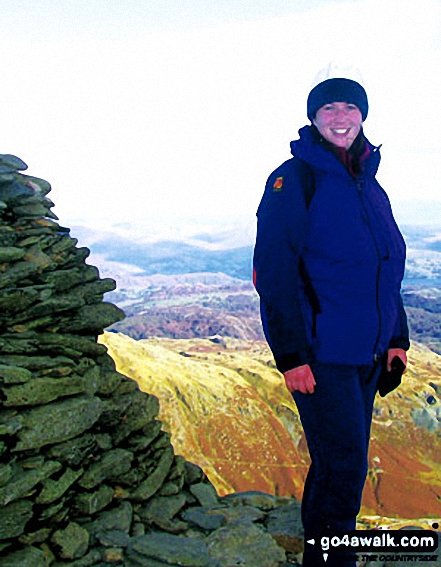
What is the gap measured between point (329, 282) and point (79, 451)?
17.3ft

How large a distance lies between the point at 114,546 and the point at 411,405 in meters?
97.6

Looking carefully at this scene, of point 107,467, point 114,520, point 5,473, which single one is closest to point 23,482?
point 5,473

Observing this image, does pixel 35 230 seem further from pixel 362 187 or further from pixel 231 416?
pixel 231 416

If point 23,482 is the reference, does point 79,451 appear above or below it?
below

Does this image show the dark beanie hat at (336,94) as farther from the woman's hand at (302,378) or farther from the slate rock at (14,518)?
the slate rock at (14,518)

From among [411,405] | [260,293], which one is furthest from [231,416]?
[260,293]

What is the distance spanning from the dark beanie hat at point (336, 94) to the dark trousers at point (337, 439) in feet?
10.2

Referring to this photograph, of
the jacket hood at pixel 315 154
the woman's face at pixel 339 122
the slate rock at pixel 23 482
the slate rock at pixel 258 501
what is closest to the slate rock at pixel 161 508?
the slate rock at pixel 258 501

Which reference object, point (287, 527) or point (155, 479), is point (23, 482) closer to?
point (155, 479)

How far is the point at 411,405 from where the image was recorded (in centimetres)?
9756

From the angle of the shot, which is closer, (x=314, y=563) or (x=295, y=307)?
(x=295, y=307)

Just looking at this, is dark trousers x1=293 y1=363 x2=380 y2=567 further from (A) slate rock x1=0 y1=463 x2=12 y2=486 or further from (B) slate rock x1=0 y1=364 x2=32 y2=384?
(B) slate rock x1=0 y1=364 x2=32 y2=384

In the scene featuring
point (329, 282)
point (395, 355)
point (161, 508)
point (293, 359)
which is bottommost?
point (161, 508)

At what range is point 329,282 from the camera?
6.22 m
